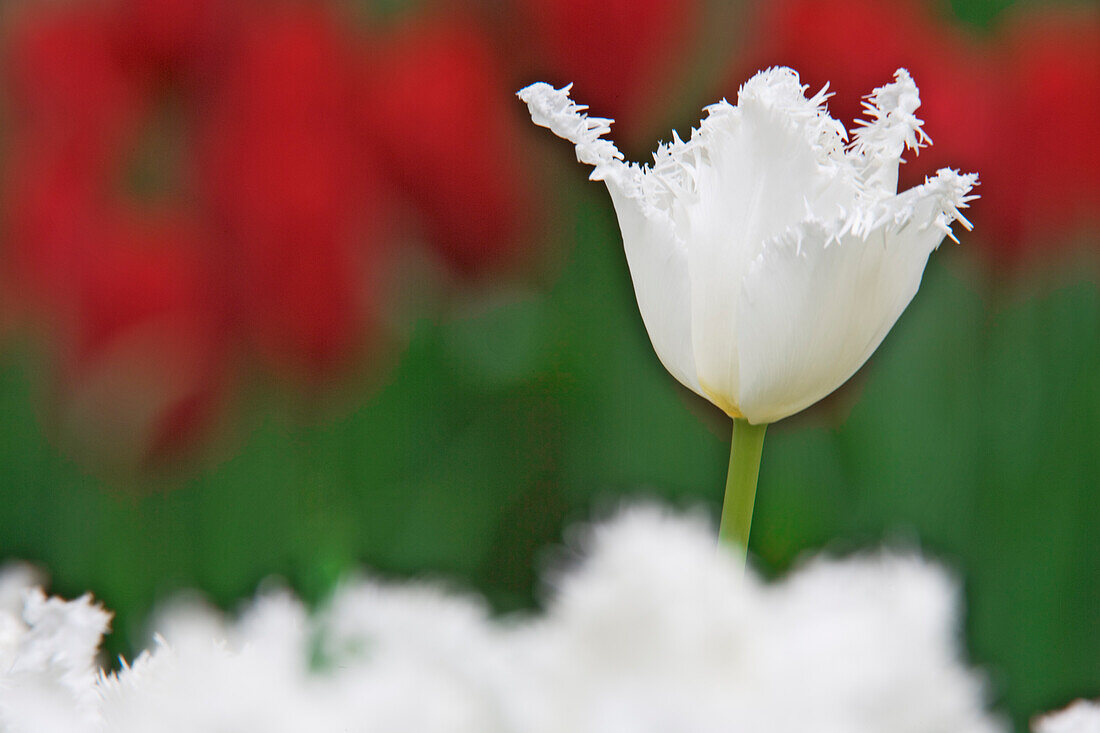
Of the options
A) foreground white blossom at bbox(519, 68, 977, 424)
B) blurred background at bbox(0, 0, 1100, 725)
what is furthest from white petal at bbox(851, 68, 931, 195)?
blurred background at bbox(0, 0, 1100, 725)

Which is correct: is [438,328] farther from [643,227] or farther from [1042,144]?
[643,227]

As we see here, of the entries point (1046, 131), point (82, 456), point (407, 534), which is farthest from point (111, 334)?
point (1046, 131)

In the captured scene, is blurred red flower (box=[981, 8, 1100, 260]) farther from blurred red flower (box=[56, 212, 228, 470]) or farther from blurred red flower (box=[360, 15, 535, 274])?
blurred red flower (box=[56, 212, 228, 470])

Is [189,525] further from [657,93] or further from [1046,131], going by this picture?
[1046,131]

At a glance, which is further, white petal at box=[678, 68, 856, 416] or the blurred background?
the blurred background

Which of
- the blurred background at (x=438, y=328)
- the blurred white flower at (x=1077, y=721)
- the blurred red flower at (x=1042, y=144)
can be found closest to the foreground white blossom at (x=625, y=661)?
the blurred white flower at (x=1077, y=721)

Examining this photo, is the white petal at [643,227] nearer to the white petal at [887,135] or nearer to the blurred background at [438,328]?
the white petal at [887,135]

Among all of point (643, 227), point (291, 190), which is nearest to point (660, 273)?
point (643, 227)
